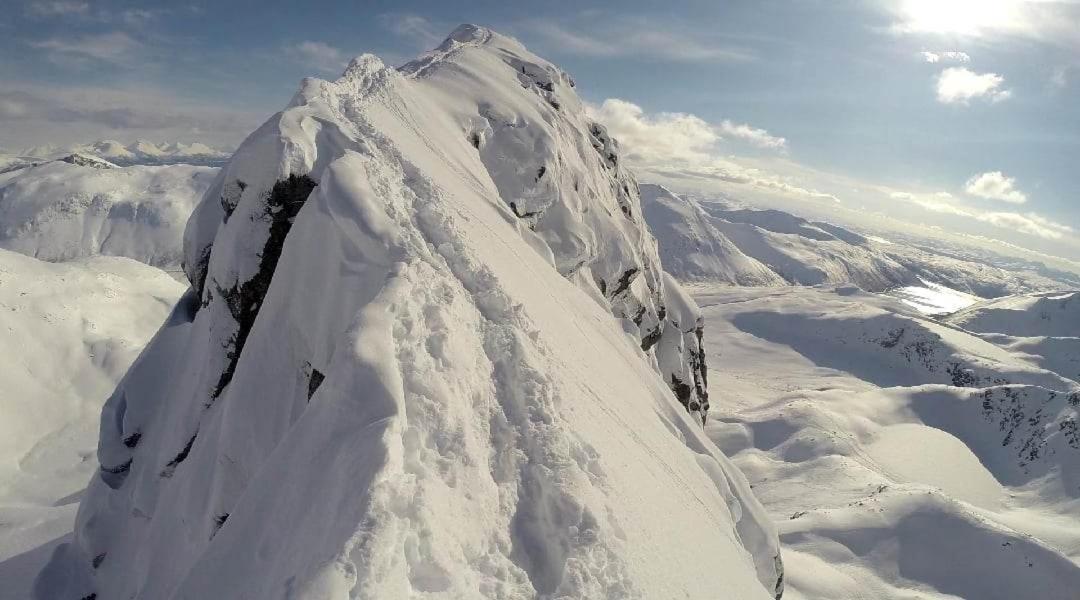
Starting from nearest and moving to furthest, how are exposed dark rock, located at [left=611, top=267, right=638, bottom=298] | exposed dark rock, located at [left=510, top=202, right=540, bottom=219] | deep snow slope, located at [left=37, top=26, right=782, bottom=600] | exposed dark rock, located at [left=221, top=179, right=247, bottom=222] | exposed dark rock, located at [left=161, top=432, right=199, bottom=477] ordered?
1. deep snow slope, located at [left=37, top=26, right=782, bottom=600]
2. exposed dark rock, located at [left=161, top=432, right=199, bottom=477]
3. exposed dark rock, located at [left=221, top=179, right=247, bottom=222]
4. exposed dark rock, located at [left=510, top=202, right=540, bottom=219]
5. exposed dark rock, located at [left=611, top=267, right=638, bottom=298]

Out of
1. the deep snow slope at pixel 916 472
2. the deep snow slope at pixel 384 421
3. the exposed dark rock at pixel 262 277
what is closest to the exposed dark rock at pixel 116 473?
the deep snow slope at pixel 384 421

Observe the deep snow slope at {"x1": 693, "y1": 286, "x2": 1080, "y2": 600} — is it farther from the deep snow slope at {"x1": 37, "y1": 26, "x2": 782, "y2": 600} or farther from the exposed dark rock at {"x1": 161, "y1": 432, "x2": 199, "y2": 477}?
the exposed dark rock at {"x1": 161, "y1": 432, "x2": 199, "y2": 477}

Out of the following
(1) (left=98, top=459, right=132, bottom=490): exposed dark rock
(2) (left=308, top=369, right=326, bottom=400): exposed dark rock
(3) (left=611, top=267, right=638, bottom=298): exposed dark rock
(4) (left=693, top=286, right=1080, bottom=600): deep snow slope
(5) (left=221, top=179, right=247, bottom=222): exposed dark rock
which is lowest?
(4) (left=693, top=286, right=1080, bottom=600): deep snow slope

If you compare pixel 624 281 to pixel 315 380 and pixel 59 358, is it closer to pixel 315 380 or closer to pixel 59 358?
pixel 315 380

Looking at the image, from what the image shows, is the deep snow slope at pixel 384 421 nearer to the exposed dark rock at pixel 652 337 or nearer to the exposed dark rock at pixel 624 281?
the exposed dark rock at pixel 624 281

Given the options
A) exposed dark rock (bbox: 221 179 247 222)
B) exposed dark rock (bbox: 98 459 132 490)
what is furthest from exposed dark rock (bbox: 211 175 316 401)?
exposed dark rock (bbox: 98 459 132 490)

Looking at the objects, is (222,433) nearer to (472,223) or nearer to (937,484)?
(472,223)

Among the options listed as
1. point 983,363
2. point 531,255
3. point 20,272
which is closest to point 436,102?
point 531,255
